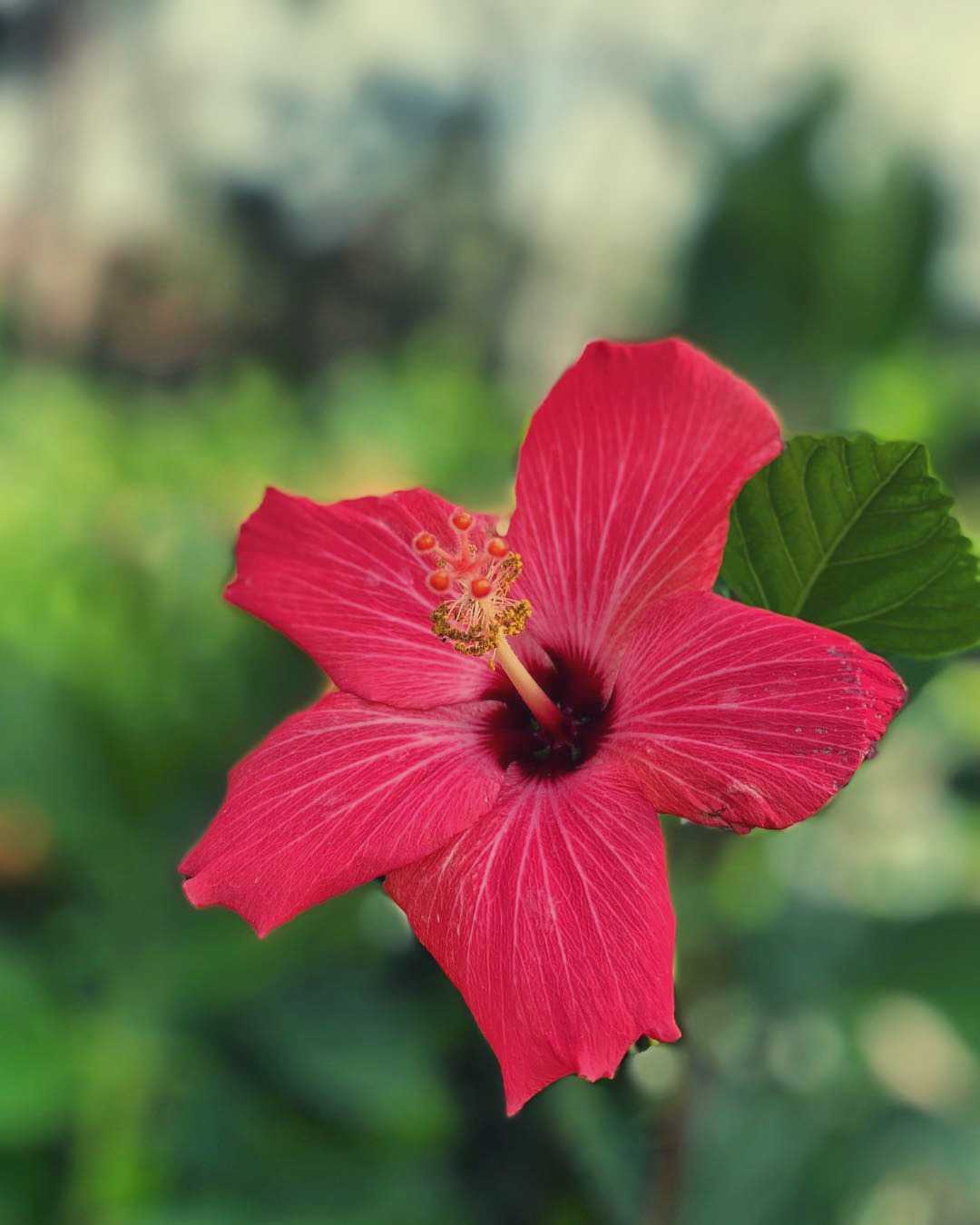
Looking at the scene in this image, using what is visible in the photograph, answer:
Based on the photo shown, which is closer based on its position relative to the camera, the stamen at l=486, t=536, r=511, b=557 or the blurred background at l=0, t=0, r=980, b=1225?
the stamen at l=486, t=536, r=511, b=557

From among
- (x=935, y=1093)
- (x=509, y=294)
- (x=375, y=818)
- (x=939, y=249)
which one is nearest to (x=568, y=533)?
(x=375, y=818)

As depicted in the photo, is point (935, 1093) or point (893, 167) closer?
point (935, 1093)

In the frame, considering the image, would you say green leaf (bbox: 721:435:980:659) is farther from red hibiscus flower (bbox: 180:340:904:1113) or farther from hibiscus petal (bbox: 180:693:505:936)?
hibiscus petal (bbox: 180:693:505:936)

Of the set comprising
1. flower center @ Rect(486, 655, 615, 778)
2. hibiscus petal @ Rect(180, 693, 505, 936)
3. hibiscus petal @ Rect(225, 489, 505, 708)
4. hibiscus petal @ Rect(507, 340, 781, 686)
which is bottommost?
hibiscus petal @ Rect(180, 693, 505, 936)

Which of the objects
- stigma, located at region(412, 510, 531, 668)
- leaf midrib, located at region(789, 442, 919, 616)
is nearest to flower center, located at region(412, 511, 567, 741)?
stigma, located at region(412, 510, 531, 668)

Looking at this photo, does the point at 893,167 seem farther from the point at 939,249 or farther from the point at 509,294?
the point at 509,294

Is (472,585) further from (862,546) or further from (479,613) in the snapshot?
(862,546)

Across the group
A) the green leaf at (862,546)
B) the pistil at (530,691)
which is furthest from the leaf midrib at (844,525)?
the pistil at (530,691)

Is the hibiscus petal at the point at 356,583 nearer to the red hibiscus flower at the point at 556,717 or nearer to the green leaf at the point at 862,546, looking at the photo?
the red hibiscus flower at the point at 556,717
